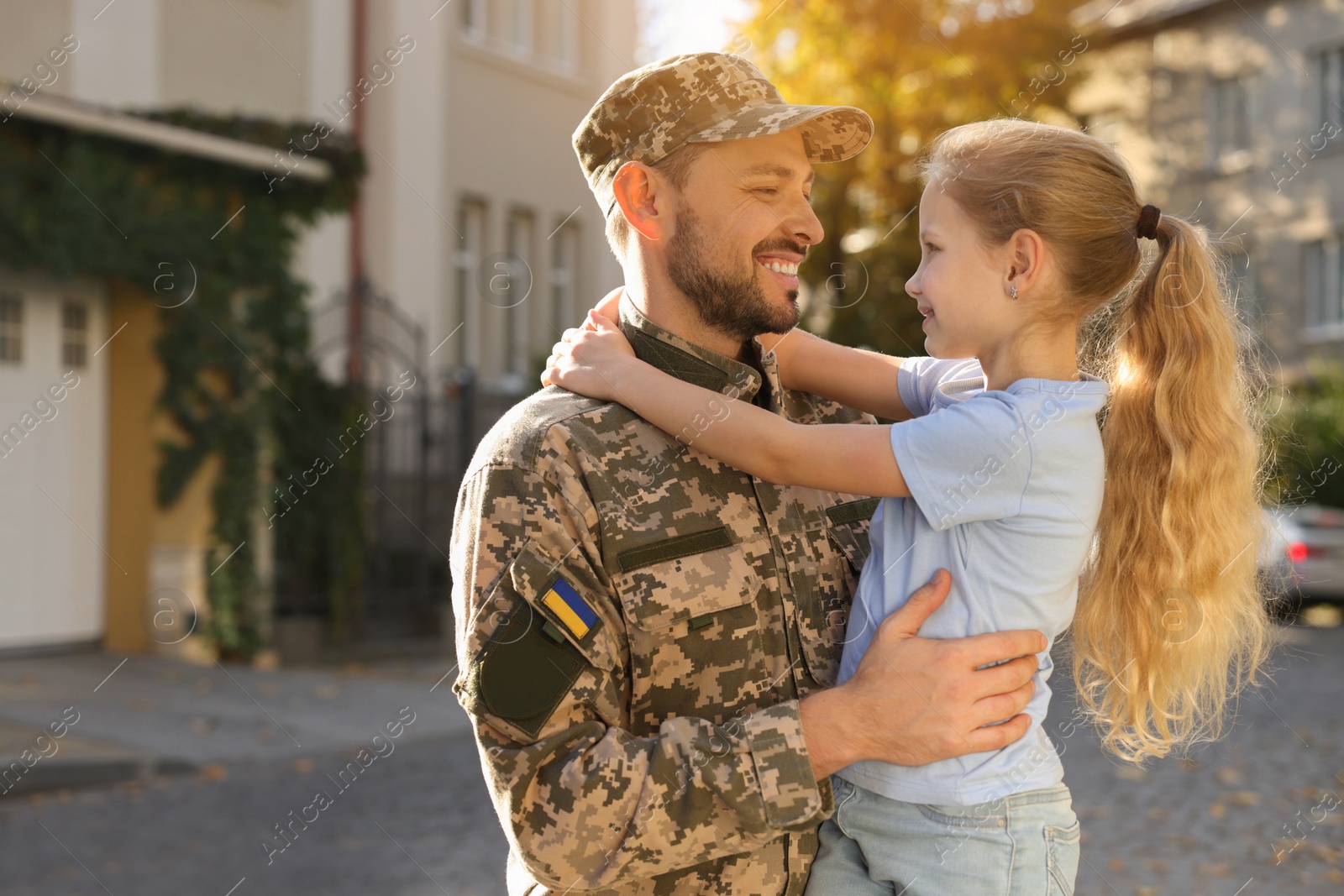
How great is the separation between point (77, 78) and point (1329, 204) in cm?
2050

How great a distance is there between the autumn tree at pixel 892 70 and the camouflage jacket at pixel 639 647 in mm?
14601

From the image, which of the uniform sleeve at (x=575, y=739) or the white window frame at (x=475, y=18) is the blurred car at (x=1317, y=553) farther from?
the uniform sleeve at (x=575, y=739)

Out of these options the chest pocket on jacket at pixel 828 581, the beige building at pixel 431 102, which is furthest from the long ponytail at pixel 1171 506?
the beige building at pixel 431 102

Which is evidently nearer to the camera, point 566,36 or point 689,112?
point 689,112

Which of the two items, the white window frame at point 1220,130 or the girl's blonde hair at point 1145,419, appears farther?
the white window frame at point 1220,130

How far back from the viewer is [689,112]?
2572mm

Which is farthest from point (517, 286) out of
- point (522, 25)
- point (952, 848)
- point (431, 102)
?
point (952, 848)

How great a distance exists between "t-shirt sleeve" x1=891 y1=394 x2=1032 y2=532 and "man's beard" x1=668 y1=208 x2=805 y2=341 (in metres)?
0.47

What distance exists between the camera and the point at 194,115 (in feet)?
36.2

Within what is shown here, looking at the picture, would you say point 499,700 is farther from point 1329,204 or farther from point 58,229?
point 1329,204

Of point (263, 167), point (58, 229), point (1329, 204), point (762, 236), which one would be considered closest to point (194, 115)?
point (263, 167)

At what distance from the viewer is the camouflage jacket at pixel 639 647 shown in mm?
2029

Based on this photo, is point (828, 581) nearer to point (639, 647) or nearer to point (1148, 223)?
point (639, 647)

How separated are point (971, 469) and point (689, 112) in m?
0.90
